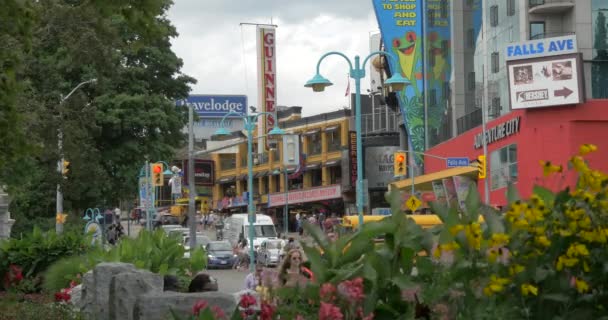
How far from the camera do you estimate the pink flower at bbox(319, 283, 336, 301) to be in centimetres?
517

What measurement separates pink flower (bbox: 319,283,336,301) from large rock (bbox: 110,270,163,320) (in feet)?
16.1

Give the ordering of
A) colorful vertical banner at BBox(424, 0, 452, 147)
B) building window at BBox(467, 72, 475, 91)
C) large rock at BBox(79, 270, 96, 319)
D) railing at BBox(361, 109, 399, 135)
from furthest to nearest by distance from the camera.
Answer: railing at BBox(361, 109, 399, 135)
colorful vertical banner at BBox(424, 0, 452, 147)
building window at BBox(467, 72, 475, 91)
large rock at BBox(79, 270, 96, 319)

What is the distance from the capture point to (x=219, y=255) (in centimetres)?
5262

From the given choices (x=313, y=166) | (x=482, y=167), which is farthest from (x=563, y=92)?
(x=313, y=166)

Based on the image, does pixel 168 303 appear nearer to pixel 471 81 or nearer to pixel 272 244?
pixel 272 244

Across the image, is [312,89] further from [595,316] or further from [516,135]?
[595,316]

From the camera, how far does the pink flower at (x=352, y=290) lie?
5.01m

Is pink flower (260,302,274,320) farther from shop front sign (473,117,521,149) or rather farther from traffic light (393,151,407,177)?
traffic light (393,151,407,177)

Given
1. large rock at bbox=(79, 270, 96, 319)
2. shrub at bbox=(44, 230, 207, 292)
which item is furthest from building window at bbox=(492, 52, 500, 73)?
large rock at bbox=(79, 270, 96, 319)

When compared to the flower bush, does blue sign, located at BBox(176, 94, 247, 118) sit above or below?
above

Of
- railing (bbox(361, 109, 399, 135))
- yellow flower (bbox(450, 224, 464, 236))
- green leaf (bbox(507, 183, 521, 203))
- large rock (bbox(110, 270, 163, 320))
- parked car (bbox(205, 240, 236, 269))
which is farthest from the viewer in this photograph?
railing (bbox(361, 109, 399, 135))

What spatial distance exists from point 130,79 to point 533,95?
55.8 ft

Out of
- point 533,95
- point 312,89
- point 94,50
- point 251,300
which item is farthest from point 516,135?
point 251,300

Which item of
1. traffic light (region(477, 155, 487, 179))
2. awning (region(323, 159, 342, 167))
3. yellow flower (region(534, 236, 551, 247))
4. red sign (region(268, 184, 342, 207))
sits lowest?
yellow flower (region(534, 236, 551, 247))
